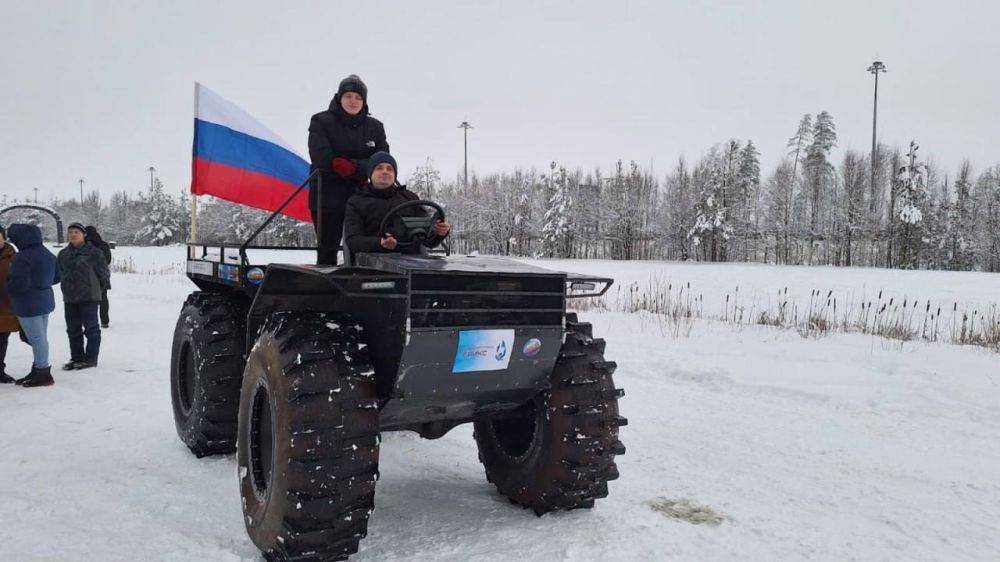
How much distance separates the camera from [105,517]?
10.5 ft

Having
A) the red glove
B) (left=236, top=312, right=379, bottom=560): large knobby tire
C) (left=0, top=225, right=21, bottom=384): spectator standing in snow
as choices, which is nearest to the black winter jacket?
(left=0, top=225, right=21, bottom=384): spectator standing in snow

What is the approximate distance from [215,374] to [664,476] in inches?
120

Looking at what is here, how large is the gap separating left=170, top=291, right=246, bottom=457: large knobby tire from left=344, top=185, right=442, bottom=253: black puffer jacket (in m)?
1.33

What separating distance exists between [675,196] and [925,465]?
46.3m

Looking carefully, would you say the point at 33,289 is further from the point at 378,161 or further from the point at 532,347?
the point at 532,347

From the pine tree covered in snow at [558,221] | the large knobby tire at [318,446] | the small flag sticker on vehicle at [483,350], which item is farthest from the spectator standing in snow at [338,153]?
the pine tree covered in snow at [558,221]

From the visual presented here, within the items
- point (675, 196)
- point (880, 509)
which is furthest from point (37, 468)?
point (675, 196)

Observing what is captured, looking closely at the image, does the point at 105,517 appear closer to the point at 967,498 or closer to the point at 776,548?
the point at 776,548

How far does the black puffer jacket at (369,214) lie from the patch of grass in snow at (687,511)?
2.03 meters

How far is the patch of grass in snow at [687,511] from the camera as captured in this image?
329 cm

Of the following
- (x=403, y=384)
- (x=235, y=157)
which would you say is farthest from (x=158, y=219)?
(x=403, y=384)

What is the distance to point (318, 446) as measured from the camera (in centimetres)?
248

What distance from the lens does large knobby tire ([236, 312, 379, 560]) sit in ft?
8.14

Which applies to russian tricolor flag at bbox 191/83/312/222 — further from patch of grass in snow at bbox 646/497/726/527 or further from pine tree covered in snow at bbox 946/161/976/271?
pine tree covered in snow at bbox 946/161/976/271
